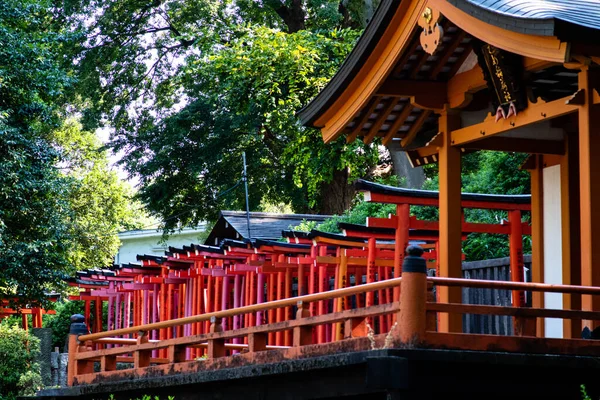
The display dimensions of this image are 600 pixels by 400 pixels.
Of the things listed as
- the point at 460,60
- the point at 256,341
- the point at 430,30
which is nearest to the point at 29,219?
the point at 256,341

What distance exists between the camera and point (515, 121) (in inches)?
429

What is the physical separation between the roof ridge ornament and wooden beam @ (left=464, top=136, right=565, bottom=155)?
1.41m

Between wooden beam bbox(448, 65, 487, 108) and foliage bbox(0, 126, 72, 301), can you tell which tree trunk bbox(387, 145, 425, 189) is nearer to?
foliage bbox(0, 126, 72, 301)

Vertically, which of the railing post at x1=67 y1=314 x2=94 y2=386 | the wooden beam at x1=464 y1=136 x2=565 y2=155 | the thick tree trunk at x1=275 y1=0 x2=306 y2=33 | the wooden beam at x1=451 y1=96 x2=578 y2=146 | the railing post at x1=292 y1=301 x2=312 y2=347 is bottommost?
the railing post at x1=67 y1=314 x2=94 y2=386

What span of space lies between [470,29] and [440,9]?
0.51 m

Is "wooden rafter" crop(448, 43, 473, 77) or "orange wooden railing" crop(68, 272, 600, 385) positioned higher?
"wooden rafter" crop(448, 43, 473, 77)

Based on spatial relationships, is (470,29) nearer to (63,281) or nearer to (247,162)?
(63,281)

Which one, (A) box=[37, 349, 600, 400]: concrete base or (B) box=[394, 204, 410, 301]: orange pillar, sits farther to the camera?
(B) box=[394, 204, 410, 301]: orange pillar

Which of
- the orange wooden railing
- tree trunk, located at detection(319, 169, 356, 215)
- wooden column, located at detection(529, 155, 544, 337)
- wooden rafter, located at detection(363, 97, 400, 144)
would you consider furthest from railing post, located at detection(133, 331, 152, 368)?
tree trunk, located at detection(319, 169, 356, 215)

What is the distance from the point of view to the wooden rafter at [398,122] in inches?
505

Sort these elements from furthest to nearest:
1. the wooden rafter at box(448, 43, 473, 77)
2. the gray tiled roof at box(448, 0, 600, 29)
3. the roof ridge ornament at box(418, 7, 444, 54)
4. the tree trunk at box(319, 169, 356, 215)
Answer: the tree trunk at box(319, 169, 356, 215) < the wooden rafter at box(448, 43, 473, 77) < the roof ridge ornament at box(418, 7, 444, 54) < the gray tiled roof at box(448, 0, 600, 29)

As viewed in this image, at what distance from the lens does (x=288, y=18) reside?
35531mm

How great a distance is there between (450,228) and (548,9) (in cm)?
283

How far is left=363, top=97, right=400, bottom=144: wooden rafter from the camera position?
1271cm
